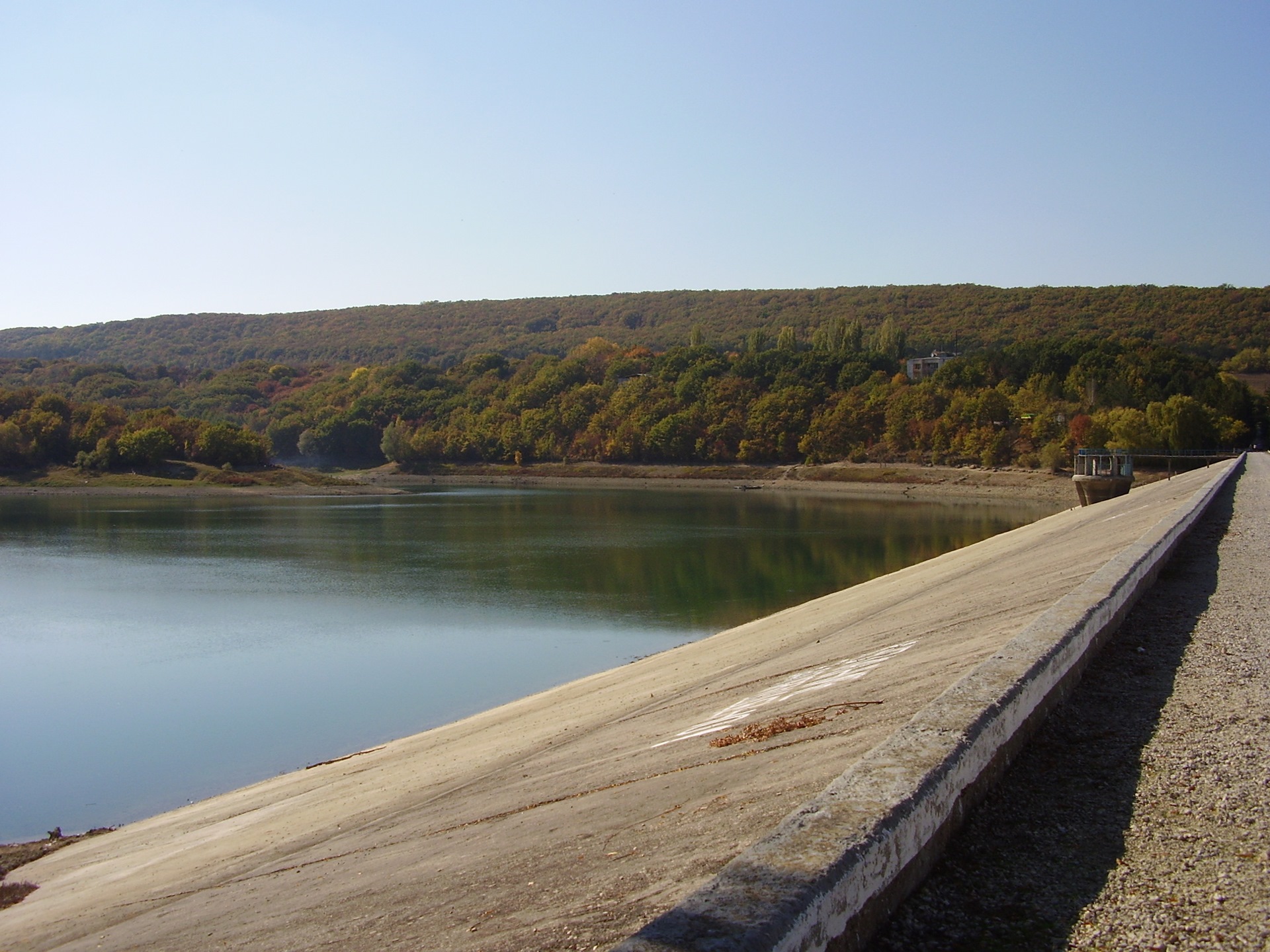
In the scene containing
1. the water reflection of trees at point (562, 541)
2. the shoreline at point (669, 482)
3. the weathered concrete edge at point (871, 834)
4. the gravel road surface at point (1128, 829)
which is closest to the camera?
the weathered concrete edge at point (871, 834)

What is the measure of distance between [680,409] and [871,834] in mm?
115555

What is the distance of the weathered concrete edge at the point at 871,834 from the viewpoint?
108 inches

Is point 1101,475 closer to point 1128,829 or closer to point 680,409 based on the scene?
point 1128,829

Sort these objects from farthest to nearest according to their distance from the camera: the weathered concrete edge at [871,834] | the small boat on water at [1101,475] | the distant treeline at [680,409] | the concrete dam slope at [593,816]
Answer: the distant treeline at [680,409]
the small boat on water at [1101,475]
the concrete dam slope at [593,816]
the weathered concrete edge at [871,834]

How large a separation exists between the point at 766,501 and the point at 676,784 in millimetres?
76310

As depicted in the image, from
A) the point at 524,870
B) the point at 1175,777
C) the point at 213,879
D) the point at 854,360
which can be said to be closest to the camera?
the point at 1175,777

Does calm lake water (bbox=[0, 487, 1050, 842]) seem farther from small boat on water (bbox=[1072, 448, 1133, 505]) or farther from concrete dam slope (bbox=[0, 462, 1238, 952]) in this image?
small boat on water (bbox=[1072, 448, 1133, 505])

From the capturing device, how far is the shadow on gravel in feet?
11.0

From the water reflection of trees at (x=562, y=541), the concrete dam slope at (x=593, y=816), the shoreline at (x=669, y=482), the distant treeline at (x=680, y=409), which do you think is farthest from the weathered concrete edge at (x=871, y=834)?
the distant treeline at (x=680, y=409)

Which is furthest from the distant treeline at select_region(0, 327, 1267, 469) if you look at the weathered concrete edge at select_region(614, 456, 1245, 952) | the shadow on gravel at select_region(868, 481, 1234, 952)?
the weathered concrete edge at select_region(614, 456, 1245, 952)

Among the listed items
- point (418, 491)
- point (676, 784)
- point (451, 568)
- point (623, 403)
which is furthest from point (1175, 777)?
point (623, 403)

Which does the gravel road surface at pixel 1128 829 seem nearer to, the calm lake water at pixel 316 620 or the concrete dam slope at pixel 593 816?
the concrete dam slope at pixel 593 816

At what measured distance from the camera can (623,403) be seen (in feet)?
402

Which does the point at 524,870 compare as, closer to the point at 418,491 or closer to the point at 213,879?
the point at 213,879
